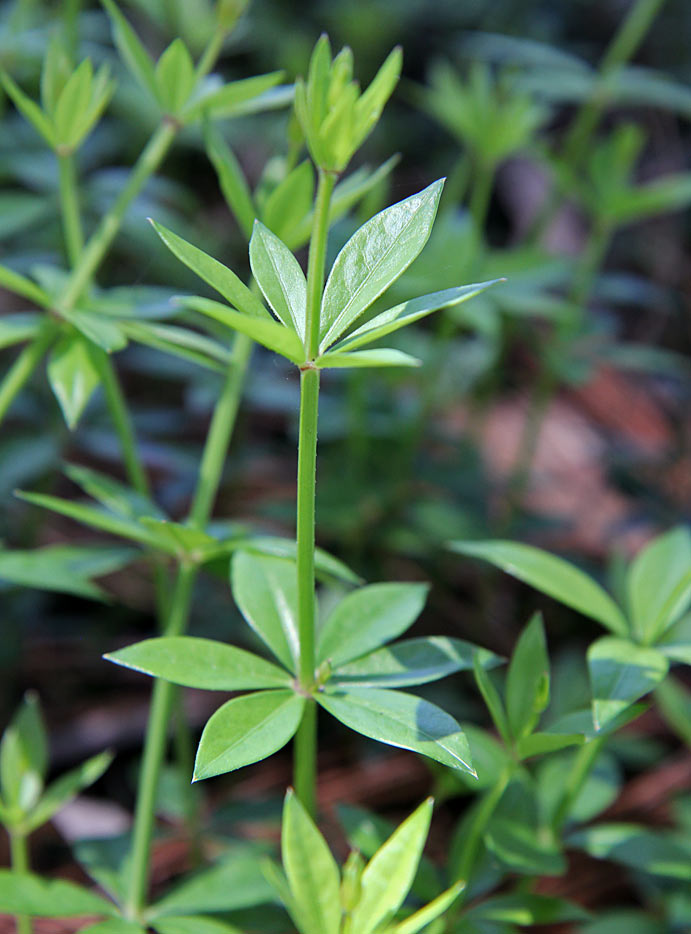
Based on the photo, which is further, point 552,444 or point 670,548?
point 552,444

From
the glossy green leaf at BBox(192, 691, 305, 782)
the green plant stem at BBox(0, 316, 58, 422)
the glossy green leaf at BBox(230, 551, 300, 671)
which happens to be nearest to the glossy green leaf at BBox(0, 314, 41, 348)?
the green plant stem at BBox(0, 316, 58, 422)

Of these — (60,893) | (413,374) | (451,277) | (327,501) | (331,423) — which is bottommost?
(60,893)

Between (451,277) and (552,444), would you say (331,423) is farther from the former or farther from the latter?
(552,444)

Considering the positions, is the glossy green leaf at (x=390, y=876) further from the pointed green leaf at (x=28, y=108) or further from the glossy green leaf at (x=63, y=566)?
the pointed green leaf at (x=28, y=108)

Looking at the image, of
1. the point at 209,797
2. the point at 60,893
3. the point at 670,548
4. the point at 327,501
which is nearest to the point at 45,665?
the point at 209,797

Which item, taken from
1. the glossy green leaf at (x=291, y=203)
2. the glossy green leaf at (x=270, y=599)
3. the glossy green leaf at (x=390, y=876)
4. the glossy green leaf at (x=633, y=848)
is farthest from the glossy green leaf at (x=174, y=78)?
the glossy green leaf at (x=633, y=848)

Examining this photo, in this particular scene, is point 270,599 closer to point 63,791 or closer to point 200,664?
point 200,664

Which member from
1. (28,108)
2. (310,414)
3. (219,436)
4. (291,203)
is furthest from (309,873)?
(28,108)
